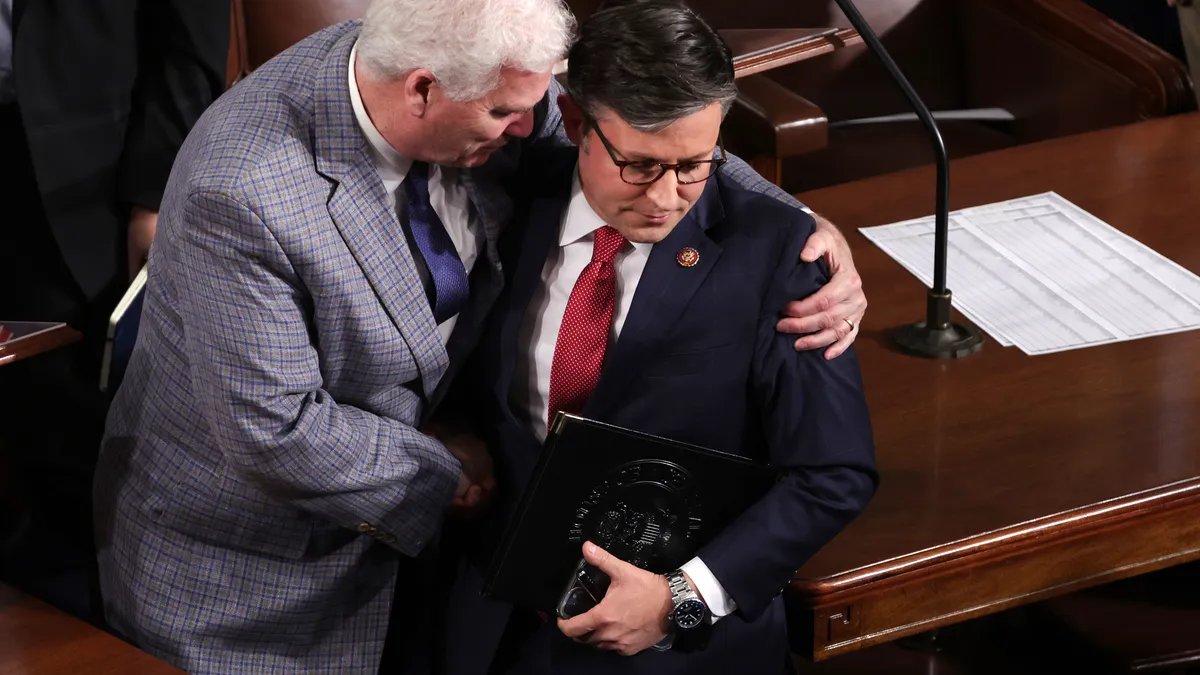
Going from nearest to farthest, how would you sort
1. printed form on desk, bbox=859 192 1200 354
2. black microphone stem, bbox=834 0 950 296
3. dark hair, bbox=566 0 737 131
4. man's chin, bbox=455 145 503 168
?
dark hair, bbox=566 0 737 131 < man's chin, bbox=455 145 503 168 < black microphone stem, bbox=834 0 950 296 < printed form on desk, bbox=859 192 1200 354

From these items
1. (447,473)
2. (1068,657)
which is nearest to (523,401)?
(447,473)

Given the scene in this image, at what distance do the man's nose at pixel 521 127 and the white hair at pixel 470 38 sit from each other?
0.31ft

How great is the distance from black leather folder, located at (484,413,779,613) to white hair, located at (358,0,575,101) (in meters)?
0.40

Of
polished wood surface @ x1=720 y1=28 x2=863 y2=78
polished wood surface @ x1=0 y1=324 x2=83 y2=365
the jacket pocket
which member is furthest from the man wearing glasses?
polished wood surface @ x1=720 y1=28 x2=863 y2=78

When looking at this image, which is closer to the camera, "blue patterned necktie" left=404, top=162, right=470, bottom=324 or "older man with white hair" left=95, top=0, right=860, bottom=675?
"older man with white hair" left=95, top=0, right=860, bottom=675

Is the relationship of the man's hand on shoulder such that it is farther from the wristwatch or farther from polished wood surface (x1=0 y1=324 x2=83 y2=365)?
polished wood surface (x1=0 y1=324 x2=83 y2=365)

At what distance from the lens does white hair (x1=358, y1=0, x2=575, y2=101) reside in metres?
1.51

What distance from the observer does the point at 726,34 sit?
9.78 ft

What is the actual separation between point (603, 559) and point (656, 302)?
0.30 metres

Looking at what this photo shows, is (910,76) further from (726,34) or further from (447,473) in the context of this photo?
(447,473)

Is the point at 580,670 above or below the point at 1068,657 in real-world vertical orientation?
above

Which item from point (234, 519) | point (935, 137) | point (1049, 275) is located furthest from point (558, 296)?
point (1049, 275)

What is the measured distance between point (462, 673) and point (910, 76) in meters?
2.50

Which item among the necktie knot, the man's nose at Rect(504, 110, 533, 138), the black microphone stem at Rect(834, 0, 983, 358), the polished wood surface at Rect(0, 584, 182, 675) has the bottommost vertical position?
the polished wood surface at Rect(0, 584, 182, 675)
